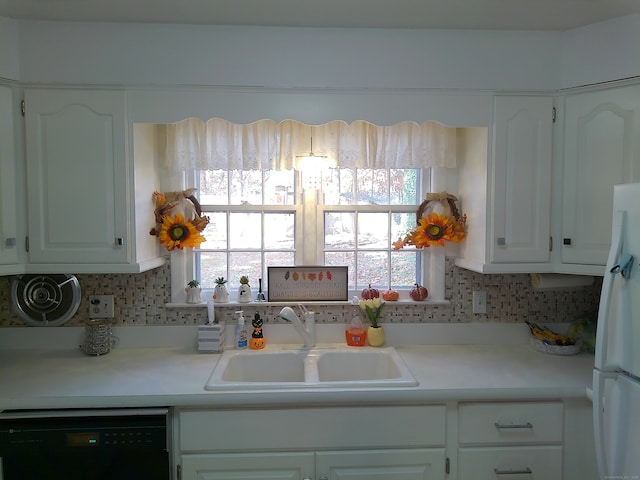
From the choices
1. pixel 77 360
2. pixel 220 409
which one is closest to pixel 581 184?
pixel 220 409

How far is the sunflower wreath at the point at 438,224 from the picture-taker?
2186 millimetres

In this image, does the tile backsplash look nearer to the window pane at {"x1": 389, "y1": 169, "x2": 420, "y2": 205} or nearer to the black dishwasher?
the window pane at {"x1": 389, "y1": 169, "x2": 420, "y2": 205}

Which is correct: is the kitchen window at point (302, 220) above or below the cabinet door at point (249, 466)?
above

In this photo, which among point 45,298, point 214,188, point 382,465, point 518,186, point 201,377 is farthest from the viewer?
point 214,188

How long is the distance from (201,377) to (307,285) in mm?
706

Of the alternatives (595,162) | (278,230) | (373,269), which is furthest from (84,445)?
(595,162)

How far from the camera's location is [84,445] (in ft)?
5.16

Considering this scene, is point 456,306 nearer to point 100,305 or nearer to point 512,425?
point 512,425

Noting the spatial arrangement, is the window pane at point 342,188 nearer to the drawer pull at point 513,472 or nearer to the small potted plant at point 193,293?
the small potted plant at point 193,293

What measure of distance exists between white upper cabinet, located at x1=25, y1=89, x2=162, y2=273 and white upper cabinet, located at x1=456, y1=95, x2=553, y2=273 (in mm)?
1577

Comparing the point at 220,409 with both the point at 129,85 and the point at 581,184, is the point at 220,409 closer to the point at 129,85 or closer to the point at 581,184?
the point at 129,85

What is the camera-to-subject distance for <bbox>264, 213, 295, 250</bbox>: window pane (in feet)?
7.72

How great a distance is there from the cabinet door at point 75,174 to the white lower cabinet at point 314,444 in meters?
0.86

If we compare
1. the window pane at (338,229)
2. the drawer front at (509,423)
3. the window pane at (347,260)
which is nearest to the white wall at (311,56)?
the window pane at (338,229)
